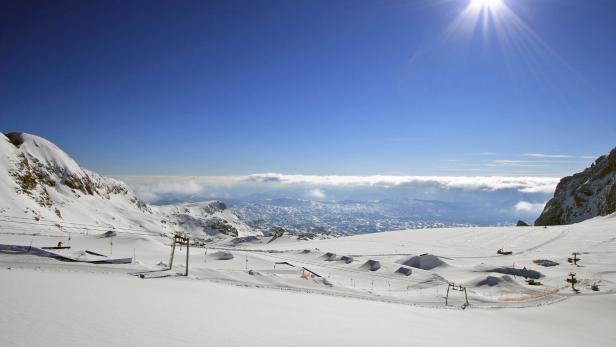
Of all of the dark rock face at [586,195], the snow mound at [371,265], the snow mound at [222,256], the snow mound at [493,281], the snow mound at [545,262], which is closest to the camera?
the snow mound at [493,281]

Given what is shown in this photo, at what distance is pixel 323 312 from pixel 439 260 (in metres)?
47.1

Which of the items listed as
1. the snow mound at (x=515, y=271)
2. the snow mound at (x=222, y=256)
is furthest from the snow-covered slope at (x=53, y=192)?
the snow mound at (x=515, y=271)

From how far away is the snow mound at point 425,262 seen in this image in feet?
194

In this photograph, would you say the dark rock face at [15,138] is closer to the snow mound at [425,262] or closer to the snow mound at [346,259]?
the snow mound at [346,259]

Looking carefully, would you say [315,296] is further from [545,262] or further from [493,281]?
[545,262]

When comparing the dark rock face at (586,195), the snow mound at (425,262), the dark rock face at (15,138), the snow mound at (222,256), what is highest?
the dark rock face at (15,138)

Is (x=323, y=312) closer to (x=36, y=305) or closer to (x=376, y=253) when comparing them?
(x=36, y=305)

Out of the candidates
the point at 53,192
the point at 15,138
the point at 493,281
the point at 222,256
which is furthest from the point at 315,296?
the point at 15,138

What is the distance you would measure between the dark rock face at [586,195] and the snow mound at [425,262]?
114431 mm

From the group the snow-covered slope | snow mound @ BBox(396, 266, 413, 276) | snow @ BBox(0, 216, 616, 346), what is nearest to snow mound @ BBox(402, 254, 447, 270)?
snow @ BBox(0, 216, 616, 346)

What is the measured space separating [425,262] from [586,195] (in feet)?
470

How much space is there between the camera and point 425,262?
198 feet

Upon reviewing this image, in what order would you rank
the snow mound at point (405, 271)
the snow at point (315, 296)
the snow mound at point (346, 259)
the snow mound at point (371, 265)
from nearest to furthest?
the snow at point (315, 296)
the snow mound at point (405, 271)
the snow mound at point (371, 265)
the snow mound at point (346, 259)

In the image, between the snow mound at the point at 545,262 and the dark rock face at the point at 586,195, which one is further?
the dark rock face at the point at 586,195
